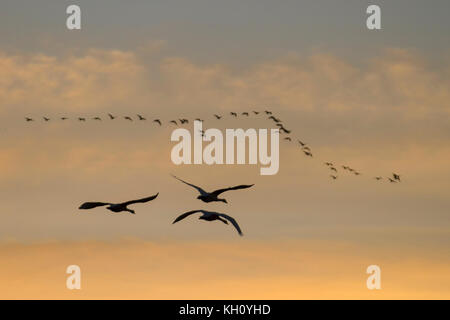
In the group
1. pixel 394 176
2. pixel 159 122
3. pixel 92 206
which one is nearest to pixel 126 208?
pixel 92 206

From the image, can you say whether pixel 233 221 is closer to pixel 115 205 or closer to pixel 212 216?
pixel 212 216

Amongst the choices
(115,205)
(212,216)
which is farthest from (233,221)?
(115,205)

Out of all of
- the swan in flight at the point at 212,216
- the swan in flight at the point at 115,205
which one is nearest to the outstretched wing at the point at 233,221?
the swan in flight at the point at 212,216

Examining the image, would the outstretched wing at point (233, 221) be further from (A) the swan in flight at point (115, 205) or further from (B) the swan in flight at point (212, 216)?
(A) the swan in flight at point (115, 205)

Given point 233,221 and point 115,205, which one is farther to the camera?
point 115,205

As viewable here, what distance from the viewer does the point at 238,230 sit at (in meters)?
103

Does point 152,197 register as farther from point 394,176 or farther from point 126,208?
point 394,176

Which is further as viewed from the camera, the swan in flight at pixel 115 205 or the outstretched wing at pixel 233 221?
the swan in flight at pixel 115 205

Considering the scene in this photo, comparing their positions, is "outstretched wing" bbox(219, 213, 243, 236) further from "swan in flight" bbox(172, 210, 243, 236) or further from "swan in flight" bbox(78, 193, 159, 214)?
"swan in flight" bbox(78, 193, 159, 214)

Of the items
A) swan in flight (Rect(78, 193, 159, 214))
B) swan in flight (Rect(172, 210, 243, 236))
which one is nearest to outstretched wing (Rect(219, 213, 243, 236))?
swan in flight (Rect(172, 210, 243, 236))

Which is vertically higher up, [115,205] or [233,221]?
[115,205]

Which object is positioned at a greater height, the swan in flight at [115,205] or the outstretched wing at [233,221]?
the swan in flight at [115,205]
